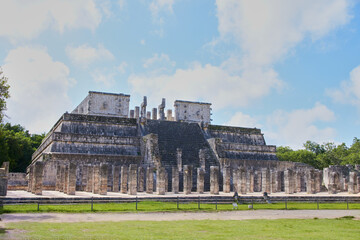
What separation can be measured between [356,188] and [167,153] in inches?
629

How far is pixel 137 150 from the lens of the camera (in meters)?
35.6

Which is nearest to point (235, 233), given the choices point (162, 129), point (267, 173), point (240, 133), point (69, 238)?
point (69, 238)

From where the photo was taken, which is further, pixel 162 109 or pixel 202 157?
pixel 162 109

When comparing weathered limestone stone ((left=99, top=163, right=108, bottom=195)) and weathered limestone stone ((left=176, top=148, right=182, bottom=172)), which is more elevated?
weathered limestone stone ((left=176, top=148, right=182, bottom=172))

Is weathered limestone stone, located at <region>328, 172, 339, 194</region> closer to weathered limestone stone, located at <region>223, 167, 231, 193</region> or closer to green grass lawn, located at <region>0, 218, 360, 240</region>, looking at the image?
weathered limestone stone, located at <region>223, 167, 231, 193</region>

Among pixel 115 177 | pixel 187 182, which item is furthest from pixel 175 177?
pixel 115 177

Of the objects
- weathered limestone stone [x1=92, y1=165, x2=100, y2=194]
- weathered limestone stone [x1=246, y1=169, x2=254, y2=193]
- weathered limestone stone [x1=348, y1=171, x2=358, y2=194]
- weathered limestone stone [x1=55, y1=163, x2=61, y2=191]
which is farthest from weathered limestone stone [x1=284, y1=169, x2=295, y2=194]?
weathered limestone stone [x1=55, y1=163, x2=61, y2=191]

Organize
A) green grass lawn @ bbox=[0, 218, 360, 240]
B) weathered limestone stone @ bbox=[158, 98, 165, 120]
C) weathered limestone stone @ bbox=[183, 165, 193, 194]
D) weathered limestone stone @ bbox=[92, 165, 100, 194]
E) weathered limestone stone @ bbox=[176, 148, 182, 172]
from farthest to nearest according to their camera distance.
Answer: weathered limestone stone @ bbox=[158, 98, 165, 120] → weathered limestone stone @ bbox=[176, 148, 182, 172] → weathered limestone stone @ bbox=[183, 165, 193, 194] → weathered limestone stone @ bbox=[92, 165, 100, 194] → green grass lawn @ bbox=[0, 218, 360, 240]

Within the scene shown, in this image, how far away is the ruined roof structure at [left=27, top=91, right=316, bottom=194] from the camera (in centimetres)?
2875

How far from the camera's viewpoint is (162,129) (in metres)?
37.2

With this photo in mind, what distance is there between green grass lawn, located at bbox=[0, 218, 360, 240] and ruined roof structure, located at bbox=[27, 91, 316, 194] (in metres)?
12.5

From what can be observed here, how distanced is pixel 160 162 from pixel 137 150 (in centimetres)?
645

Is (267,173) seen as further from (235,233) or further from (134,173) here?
(235,233)

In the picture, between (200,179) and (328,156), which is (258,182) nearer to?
(200,179)
